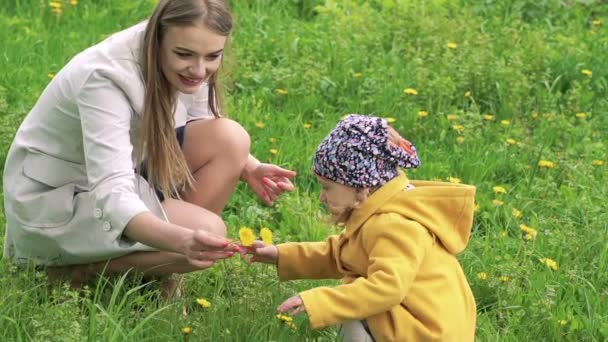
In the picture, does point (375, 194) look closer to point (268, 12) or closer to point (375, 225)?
point (375, 225)

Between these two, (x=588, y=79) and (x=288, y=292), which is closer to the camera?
(x=288, y=292)

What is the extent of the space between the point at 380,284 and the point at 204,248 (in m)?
0.44

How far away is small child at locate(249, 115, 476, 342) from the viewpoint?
2.70 m

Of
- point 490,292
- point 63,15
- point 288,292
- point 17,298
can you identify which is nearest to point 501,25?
point 63,15

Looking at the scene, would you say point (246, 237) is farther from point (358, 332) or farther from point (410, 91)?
point (410, 91)

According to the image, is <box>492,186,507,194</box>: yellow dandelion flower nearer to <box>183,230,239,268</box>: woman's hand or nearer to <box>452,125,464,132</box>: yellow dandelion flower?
<box>452,125,464,132</box>: yellow dandelion flower

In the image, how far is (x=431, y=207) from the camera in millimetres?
2830

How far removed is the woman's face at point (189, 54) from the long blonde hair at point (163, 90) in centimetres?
2

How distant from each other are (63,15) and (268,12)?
3.30 ft

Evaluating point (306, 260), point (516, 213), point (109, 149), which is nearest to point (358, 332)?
point (306, 260)

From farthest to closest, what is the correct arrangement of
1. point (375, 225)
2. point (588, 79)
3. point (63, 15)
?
point (63, 15), point (588, 79), point (375, 225)

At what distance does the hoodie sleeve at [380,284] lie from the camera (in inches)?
105

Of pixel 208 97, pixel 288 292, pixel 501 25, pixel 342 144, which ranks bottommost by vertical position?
pixel 501 25

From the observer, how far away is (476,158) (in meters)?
4.44
